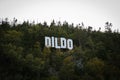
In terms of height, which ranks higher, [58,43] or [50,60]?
[58,43]

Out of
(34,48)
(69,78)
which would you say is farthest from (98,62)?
(34,48)

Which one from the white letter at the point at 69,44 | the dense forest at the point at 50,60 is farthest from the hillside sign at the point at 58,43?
the dense forest at the point at 50,60

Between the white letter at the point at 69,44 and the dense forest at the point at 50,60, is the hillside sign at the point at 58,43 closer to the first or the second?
the white letter at the point at 69,44

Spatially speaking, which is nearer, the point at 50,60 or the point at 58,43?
the point at 50,60

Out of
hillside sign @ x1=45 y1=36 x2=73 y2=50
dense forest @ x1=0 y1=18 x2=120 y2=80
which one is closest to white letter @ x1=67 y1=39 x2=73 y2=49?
hillside sign @ x1=45 y1=36 x2=73 y2=50

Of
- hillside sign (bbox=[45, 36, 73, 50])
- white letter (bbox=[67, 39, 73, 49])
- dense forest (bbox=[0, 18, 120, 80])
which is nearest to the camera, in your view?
dense forest (bbox=[0, 18, 120, 80])

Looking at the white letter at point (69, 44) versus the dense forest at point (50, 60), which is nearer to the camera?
the dense forest at point (50, 60)

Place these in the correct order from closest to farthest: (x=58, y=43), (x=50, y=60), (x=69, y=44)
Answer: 1. (x=50, y=60)
2. (x=58, y=43)
3. (x=69, y=44)

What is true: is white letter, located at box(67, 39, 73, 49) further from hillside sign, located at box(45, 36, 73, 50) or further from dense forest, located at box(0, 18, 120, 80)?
dense forest, located at box(0, 18, 120, 80)

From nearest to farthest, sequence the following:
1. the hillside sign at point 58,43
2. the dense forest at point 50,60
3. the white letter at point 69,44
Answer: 1. the dense forest at point 50,60
2. the hillside sign at point 58,43
3. the white letter at point 69,44

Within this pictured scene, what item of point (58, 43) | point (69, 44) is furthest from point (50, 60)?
point (69, 44)

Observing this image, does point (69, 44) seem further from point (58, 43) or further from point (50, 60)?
point (50, 60)

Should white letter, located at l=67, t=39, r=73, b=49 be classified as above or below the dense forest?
above

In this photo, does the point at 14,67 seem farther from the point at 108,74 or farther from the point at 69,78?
the point at 108,74
